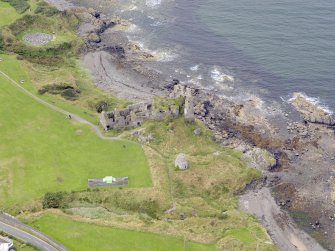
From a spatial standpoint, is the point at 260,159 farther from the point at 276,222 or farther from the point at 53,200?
the point at 53,200

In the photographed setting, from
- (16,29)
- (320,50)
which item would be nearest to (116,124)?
(16,29)

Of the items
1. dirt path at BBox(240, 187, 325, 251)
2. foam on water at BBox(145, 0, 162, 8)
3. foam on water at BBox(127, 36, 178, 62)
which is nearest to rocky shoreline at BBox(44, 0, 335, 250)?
dirt path at BBox(240, 187, 325, 251)

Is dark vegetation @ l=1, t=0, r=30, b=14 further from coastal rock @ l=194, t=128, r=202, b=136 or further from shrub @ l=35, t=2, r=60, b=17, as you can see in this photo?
coastal rock @ l=194, t=128, r=202, b=136

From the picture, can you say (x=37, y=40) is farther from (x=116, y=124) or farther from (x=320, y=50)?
(x=320, y=50)

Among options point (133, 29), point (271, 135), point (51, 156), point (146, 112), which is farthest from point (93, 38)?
point (271, 135)

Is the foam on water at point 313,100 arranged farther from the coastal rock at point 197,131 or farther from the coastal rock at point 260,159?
the coastal rock at point 197,131

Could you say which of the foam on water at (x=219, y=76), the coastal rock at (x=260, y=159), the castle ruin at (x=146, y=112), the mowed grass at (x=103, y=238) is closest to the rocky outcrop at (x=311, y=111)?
the foam on water at (x=219, y=76)
